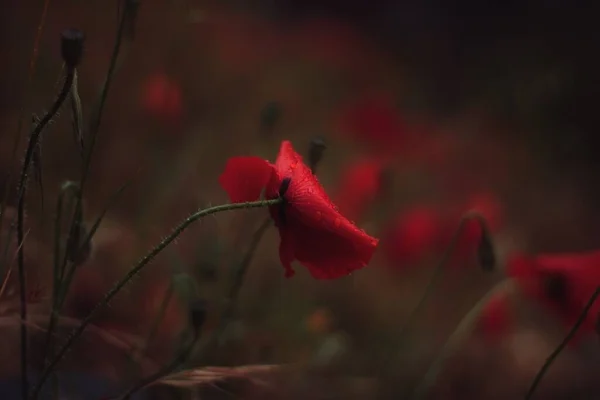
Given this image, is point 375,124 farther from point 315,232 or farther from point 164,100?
point 315,232

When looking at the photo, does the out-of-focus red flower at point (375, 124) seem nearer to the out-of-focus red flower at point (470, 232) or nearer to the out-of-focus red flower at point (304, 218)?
the out-of-focus red flower at point (470, 232)

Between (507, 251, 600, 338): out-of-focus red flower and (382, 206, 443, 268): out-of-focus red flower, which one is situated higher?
(507, 251, 600, 338): out-of-focus red flower

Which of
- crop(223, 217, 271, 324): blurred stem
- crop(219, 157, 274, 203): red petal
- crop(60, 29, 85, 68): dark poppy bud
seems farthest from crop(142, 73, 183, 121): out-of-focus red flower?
crop(60, 29, 85, 68): dark poppy bud

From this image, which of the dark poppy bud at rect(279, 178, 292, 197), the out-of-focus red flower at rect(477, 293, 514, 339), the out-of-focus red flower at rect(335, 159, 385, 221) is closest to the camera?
the dark poppy bud at rect(279, 178, 292, 197)

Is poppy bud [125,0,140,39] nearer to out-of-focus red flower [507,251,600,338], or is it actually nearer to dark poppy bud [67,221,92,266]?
dark poppy bud [67,221,92,266]

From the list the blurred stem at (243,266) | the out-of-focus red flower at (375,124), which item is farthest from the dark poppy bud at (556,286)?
the out-of-focus red flower at (375,124)
